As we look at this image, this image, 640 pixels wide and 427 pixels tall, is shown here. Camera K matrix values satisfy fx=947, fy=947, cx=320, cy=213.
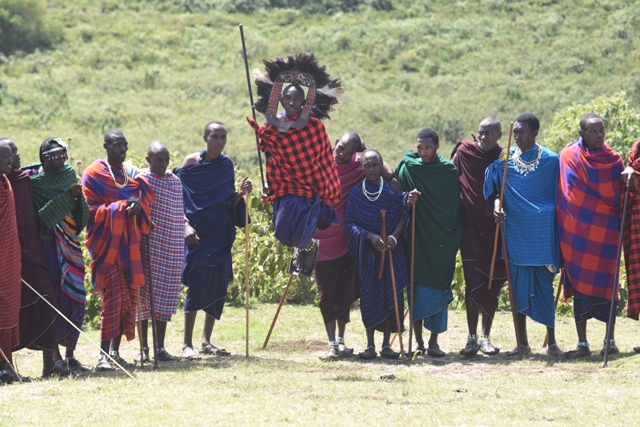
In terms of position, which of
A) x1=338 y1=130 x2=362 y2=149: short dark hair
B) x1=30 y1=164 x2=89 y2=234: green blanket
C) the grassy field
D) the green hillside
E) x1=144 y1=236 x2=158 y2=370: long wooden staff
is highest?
the green hillside

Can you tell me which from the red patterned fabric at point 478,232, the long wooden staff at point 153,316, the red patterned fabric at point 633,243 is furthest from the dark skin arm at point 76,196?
the red patterned fabric at point 633,243

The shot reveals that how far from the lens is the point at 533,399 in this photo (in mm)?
A: 6473

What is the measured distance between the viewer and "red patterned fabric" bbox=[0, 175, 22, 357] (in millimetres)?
7215

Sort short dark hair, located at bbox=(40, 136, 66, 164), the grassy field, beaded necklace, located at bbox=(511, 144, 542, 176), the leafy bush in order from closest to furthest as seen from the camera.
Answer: the grassy field, short dark hair, located at bbox=(40, 136, 66, 164), beaded necklace, located at bbox=(511, 144, 542, 176), the leafy bush

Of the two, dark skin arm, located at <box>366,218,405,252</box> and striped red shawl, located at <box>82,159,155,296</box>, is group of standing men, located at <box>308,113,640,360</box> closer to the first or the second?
dark skin arm, located at <box>366,218,405,252</box>

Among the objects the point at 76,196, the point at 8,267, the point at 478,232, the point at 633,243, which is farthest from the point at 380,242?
the point at 8,267

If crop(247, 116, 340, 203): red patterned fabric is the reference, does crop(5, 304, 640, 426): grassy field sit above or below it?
below

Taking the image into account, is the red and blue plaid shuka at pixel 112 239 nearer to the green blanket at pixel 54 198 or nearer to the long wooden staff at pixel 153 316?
the long wooden staff at pixel 153 316

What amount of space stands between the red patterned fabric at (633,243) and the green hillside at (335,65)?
19083 mm

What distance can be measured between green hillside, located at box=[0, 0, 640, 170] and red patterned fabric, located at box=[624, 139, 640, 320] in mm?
19083

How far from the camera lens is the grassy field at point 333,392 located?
5961 millimetres

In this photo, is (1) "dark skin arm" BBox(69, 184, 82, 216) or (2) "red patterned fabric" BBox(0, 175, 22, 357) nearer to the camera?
(2) "red patterned fabric" BBox(0, 175, 22, 357)

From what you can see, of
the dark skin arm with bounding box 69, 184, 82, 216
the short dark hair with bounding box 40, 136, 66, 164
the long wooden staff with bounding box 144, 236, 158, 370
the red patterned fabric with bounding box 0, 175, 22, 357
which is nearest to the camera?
the red patterned fabric with bounding box 0, 175, 22, 357

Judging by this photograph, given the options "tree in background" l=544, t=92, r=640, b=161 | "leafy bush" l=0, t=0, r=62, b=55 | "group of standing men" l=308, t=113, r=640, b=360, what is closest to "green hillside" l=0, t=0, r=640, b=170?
"leafy bush" l=0, t=0, r=62, b=55
